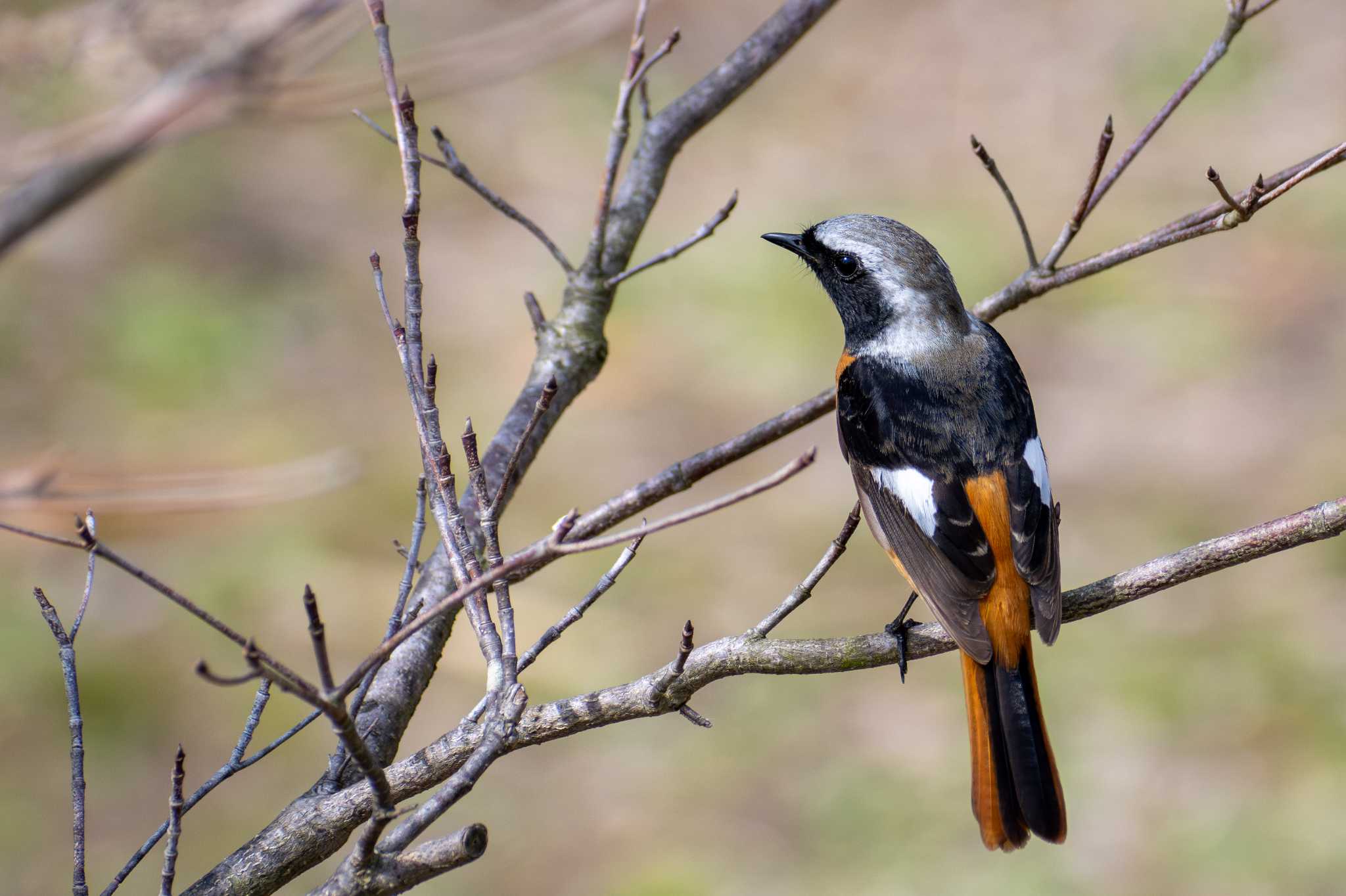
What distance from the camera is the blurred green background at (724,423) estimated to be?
516 cm

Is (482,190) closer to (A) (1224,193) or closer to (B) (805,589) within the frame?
(B) (805,589)

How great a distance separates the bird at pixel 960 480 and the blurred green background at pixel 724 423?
113 cm

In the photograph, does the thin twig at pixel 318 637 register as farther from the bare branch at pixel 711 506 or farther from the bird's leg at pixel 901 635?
the bird's leg at pixel 901 635

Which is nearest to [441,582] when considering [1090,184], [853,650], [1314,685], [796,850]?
[853,650]

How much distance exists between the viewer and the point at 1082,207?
2744 millimetres

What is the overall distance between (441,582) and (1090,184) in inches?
64.7

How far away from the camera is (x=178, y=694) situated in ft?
19.5

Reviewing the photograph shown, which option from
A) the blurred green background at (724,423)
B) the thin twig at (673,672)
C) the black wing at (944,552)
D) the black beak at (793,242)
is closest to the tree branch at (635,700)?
the thin twig at (673,672)

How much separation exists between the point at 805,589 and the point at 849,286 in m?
1.64

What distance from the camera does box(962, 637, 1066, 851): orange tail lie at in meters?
2.75

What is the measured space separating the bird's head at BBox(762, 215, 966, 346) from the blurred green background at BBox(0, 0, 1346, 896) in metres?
0.96

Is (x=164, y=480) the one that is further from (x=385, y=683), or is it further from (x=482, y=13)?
(x=482, y=13)

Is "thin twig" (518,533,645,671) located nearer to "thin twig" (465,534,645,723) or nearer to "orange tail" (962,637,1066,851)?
"thin twig" (465,534,645,723)

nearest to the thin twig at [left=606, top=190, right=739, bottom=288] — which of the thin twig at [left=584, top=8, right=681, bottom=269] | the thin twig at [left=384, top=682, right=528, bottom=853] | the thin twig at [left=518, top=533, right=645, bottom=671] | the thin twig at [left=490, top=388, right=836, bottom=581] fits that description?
the thin twig at [left=584, top=8, right=681, bottom=269]
